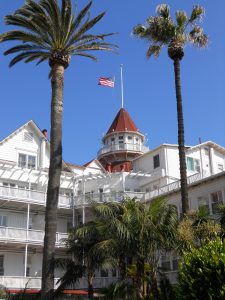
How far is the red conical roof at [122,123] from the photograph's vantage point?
66812mm

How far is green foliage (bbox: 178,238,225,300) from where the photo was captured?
1530cm

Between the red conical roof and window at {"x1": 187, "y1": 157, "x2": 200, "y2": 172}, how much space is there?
20.0 metres

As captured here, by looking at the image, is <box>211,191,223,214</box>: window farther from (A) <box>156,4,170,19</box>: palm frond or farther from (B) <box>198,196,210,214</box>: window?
(A) <box>156,4,170,19</box>: palm frond

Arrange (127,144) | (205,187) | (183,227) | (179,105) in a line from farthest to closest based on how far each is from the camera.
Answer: (127,144) < (205,187) < (179,105) < (183,227)

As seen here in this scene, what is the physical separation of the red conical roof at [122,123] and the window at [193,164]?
20.0 metres

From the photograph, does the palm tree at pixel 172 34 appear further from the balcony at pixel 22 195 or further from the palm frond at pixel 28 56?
the balcony at pixel 22 195

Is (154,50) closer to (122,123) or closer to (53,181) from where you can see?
(53,181)

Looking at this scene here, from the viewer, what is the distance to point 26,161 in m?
44.6

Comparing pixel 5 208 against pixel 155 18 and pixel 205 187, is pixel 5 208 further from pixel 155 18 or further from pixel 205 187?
pixel 155 18

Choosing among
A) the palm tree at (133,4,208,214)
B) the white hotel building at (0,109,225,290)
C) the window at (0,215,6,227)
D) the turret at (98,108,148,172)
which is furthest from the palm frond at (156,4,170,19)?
the turret at (98,108,148,172)

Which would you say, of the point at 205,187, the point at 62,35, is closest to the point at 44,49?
the point at 62,35

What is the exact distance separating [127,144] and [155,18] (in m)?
34.2

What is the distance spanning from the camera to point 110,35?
2869 cm

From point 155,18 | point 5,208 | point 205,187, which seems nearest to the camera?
point 155,18
